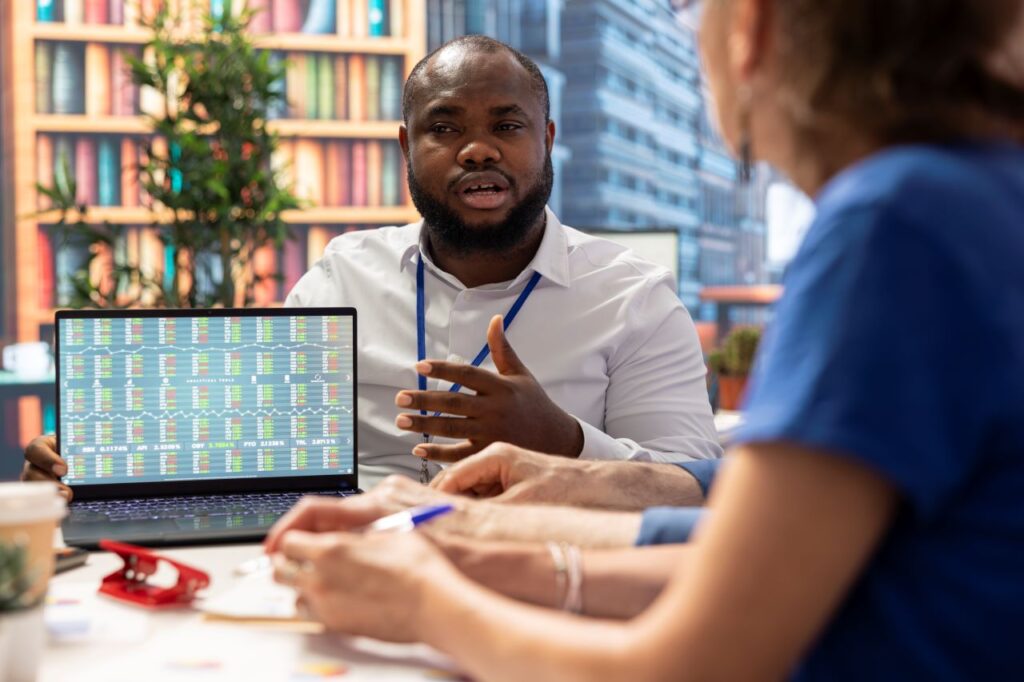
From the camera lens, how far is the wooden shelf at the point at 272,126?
434 centimetres

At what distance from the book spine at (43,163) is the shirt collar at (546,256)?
2.82 metres

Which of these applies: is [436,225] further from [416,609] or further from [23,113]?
[23,113]

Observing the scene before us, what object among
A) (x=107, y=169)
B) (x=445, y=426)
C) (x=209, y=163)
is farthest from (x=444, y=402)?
(x=107, y=169)

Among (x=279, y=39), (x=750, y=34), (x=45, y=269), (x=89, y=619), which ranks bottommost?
(x=89, y=619)

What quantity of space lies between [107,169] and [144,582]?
3658 mm

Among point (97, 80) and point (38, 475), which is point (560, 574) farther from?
point (97, 80)

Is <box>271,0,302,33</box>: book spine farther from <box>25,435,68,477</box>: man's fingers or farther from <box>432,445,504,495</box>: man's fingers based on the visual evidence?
<box>432,445,504,495</box>: man's fingers

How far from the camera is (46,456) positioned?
152 centimetres

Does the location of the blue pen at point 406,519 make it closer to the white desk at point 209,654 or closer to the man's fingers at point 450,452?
the white desk at point 209,654

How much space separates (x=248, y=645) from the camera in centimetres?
94

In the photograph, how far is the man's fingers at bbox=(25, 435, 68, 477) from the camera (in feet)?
4.94

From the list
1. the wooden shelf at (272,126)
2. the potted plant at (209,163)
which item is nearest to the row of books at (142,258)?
the wooden shelf at (272,126)

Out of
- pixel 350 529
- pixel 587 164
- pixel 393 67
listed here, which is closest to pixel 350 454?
pixel 350 529

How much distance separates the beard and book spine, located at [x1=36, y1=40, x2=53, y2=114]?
2915 mm
